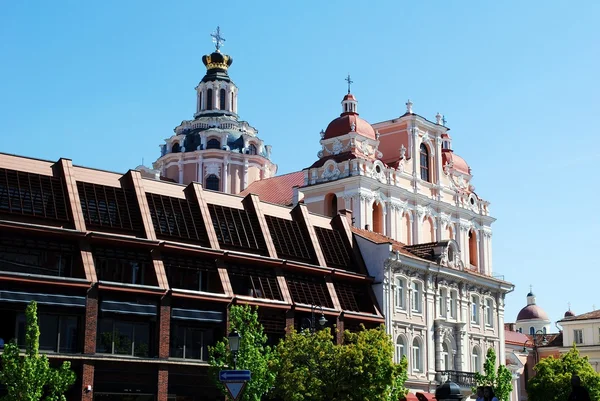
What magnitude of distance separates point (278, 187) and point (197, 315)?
53918 millimetres

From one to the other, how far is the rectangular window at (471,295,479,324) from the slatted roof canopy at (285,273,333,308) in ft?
59.2

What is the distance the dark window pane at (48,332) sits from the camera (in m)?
44.7

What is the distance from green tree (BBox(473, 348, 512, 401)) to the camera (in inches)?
2628

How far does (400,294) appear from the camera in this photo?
63.7m

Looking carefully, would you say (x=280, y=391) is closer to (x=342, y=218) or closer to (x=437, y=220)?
(x=342, y=218)

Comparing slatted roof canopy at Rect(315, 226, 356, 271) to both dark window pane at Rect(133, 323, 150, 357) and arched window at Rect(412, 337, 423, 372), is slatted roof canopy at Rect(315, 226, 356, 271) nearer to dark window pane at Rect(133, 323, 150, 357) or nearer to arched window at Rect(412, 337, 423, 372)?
arched window at Rect(412, 337, 423, 372)

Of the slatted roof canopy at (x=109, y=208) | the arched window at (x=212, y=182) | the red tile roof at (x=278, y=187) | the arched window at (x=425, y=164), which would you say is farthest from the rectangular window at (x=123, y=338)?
the arched window at (x=212, y=182)

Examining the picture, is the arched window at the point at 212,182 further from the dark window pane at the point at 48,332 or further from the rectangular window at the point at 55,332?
the dark window pane at the point at 48,332

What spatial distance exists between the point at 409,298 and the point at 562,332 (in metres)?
59.5

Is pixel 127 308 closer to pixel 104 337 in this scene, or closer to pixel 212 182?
pixel 104 337

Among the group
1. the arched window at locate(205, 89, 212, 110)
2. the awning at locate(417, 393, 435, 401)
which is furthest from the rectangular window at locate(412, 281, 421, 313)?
the arched window at locate(205, 89, 212, 110)

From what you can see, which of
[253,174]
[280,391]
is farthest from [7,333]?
[253,174]

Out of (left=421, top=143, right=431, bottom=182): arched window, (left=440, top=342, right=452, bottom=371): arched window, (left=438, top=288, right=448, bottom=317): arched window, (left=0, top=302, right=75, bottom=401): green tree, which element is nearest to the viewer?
(left=0, top=302, right=75, bottom=401): green tree

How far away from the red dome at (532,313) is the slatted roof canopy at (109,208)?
127695 millimetres
